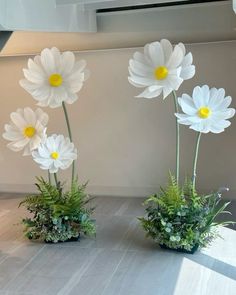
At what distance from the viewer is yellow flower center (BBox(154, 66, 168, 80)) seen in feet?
8.87

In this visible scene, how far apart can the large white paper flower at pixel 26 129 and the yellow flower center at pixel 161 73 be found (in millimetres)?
950

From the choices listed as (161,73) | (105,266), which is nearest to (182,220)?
(105,266)

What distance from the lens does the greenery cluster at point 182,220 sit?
2.90 m

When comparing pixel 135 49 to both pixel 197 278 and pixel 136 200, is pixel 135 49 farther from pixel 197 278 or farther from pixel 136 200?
pixel 197 278

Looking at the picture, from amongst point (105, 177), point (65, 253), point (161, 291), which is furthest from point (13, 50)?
point (161, 291)

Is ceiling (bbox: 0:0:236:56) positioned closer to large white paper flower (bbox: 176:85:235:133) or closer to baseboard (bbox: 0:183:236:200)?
large white paper flower (bbox: 176:85:235:133)

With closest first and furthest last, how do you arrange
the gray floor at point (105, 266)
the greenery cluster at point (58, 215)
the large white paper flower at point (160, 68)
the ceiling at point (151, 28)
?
the gray floor at point (105, 266) → the large white paper flower at point (160, 68) → the greenery cluster at point (58, 215) → the ceiling at point (151, 28)

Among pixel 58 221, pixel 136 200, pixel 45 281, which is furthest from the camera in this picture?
pixel 136 200

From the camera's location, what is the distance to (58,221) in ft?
10.3

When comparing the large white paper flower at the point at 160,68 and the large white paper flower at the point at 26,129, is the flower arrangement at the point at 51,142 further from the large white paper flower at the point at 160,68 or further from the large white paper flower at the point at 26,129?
the large white paper flower at the point at 160,68

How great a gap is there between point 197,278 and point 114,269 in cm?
56

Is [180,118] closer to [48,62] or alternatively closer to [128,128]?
[48,62]

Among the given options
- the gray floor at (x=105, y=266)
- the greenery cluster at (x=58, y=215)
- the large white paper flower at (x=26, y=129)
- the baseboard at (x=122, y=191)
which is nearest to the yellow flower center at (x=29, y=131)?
the large white paper flower at (x=26, y=129)

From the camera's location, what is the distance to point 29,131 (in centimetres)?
312
